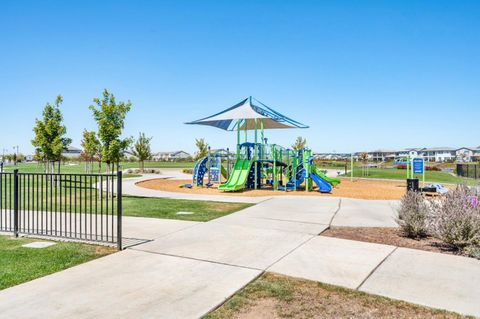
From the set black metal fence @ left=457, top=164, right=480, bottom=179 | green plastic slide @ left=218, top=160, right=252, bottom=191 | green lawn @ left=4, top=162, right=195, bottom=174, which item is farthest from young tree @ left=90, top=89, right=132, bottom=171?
black metal fence @ left=457, top=164, right=480, bottom=179

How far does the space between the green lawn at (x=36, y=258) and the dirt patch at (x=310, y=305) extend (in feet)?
9.47

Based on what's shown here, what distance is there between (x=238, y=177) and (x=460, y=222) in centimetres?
1277

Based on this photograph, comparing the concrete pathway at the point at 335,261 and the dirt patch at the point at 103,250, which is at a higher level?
the dirt patch at the point at 103,250

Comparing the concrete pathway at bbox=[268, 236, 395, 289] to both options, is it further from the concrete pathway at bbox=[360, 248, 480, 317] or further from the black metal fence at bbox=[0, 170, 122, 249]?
the black metal fence at bbox=[0, 170, 122, 249]

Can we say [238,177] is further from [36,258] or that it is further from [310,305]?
[310,305]

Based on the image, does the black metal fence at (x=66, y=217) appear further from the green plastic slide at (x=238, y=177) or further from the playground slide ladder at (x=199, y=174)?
the playground slide ladder at (x=199, y=174)

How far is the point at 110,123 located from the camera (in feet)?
44.2

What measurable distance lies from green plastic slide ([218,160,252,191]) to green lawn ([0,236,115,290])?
11143 millimetres

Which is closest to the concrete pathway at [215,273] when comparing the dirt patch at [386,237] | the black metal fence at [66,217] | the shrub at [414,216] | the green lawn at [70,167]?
the dirt patch at [386,237]

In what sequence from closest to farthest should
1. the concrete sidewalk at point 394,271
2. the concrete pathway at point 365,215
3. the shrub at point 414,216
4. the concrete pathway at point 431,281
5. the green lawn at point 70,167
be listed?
the concrete pathway at point 431,281, the concrete sidewalk at point 394,271, the shrub at point 414,216, the concrete pathway at point 365,215, the green lawn at point 70,167

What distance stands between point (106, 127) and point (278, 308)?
11.5 m

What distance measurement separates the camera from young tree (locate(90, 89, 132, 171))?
13.4 m

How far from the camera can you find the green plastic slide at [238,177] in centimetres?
1741

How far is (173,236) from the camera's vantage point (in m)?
7.14
